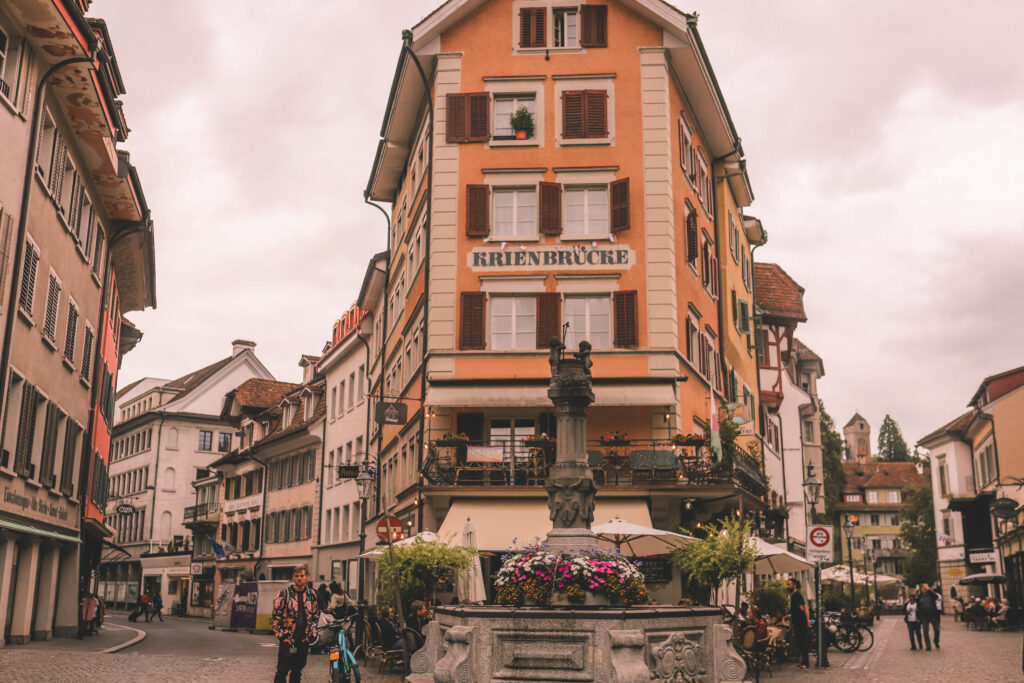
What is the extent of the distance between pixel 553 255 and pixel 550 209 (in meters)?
1.25

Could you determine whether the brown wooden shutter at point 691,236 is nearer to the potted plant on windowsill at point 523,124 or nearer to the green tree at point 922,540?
the potted plant on windowsill at point 523,124

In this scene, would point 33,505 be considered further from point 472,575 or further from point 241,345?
point 241,345

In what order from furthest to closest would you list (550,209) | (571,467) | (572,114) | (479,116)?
(479,116) < (572,114) < (550,209) < (571,467)

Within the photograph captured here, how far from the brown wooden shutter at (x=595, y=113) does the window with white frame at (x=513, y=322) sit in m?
4.91

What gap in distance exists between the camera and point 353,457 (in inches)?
1817

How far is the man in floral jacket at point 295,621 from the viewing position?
13.2 m

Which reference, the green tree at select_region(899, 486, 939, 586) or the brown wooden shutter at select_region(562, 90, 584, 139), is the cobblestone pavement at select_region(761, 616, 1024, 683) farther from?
the green tree at select_region(899, 486, 939, 586)

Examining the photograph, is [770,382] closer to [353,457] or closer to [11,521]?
[353,457]

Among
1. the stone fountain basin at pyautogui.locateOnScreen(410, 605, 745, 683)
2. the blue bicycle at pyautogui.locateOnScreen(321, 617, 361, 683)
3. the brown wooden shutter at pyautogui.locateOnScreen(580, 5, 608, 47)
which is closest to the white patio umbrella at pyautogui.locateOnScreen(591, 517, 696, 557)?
the blue bicycle at pyautogui.locateOnScreen(321, 617, 361, 683)

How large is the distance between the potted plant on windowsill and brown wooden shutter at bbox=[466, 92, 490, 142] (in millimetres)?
787

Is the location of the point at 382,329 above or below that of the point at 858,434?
below

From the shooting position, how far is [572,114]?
29.8m

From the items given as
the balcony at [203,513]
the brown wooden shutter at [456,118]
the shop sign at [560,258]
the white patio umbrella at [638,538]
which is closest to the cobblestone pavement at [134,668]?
the white patio umbrella at [638,538]

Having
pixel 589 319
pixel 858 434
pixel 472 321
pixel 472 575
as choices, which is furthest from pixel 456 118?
pixel 858 434
